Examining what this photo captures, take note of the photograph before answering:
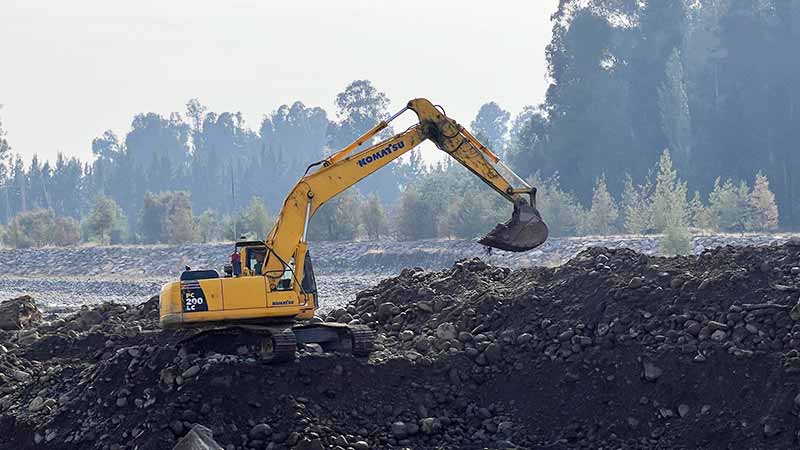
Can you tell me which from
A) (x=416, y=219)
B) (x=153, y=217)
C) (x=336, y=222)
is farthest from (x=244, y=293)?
(x=153, y=217)

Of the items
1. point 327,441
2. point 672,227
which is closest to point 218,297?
point 327,441

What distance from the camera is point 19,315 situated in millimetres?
23188

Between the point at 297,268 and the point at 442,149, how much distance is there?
9.21 feet

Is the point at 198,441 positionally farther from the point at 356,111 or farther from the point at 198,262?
the point at 356,111

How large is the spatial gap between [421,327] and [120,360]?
446cm

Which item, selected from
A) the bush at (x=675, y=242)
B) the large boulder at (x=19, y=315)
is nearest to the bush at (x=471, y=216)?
the bush at (x=675, y=242)

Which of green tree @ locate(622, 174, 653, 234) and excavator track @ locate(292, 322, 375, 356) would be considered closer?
excavator track @ locate(292, 322, 375, 356)

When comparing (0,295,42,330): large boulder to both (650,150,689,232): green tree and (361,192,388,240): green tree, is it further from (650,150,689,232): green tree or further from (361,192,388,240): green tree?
(361,192,388,240): green tree

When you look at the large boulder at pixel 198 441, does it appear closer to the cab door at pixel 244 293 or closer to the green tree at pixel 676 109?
the cab door at pixel 244 293

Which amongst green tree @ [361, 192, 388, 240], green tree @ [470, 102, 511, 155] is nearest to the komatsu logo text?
green tree @ [361, 192, 388, 240]

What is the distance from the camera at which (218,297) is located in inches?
634

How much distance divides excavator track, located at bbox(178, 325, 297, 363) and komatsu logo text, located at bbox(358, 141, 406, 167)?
2.52 meters

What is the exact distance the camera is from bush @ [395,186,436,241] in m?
55.0

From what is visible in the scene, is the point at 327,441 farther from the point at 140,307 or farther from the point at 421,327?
the point at 140,307
